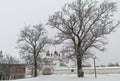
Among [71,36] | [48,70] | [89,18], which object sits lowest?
[48,70]

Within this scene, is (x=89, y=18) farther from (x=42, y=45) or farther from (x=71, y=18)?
(x=42, y=45)

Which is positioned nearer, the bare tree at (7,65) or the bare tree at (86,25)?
the bare tree at (86,25)

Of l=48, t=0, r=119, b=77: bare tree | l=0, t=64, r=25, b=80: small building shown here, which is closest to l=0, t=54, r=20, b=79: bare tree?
l=0, t=64, r=25, b=80: small building

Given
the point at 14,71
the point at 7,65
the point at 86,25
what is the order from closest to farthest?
the point at 86,25
the point at 7,65
the point at 14,71

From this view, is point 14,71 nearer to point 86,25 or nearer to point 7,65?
point 7,65

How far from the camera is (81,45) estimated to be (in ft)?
127

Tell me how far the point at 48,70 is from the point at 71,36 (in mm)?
49970

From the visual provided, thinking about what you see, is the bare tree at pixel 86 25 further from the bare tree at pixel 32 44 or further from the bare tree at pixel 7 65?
the bare tree at pixel 7 65

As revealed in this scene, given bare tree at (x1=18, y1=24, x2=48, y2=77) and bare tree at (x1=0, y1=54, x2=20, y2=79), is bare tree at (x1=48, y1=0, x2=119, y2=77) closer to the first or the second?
bare tree at (x1=18, y1=24, x2=48, y2=77)

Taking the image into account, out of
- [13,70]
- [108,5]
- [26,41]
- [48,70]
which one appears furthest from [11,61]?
[108,5]

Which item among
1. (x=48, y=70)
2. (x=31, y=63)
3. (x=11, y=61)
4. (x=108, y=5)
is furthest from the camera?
(x=11, y=61)

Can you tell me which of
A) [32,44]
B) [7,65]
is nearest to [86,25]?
[32,44]

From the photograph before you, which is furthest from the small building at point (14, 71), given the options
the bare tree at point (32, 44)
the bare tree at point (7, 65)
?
the bare tree at point (32, 44)

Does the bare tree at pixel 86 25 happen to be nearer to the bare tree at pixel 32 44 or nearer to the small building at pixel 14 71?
the bare tree at pixel 32 44
